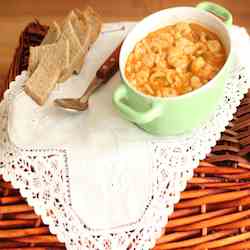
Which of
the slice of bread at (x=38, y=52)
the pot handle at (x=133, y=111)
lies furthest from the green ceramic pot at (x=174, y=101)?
the slice of bread at (x=38, y=52)

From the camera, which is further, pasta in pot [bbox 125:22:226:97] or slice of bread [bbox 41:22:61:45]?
slice of bread [bbox 41:22:61:45]

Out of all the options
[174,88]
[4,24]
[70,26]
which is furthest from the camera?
[4,24]

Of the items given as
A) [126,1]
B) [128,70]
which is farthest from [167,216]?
[126,1]

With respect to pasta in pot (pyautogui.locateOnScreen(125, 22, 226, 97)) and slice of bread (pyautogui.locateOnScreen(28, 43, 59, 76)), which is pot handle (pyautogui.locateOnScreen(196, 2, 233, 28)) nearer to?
pasta in pot (pyautogui.locateOnScreen(125, 22, 226, 97))

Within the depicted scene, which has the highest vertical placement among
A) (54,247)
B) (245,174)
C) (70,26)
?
(70,26)

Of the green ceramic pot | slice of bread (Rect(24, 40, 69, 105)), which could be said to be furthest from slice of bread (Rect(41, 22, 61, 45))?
the green ceramic pot

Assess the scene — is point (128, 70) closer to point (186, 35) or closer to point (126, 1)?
point (186, 35)

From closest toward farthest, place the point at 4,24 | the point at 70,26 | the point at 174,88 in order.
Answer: the point at 174,88
the point at 70,26
the point at 4,24

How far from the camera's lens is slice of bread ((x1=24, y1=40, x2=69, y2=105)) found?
0.79 metres

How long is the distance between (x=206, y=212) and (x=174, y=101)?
5.8 inches

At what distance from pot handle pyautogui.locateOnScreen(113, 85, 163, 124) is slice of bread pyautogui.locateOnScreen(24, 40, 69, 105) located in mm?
121

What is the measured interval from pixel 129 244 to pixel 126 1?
0.83 m

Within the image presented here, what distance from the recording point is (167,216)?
0.71 metres

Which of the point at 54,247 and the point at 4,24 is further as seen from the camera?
the point at 4,24
